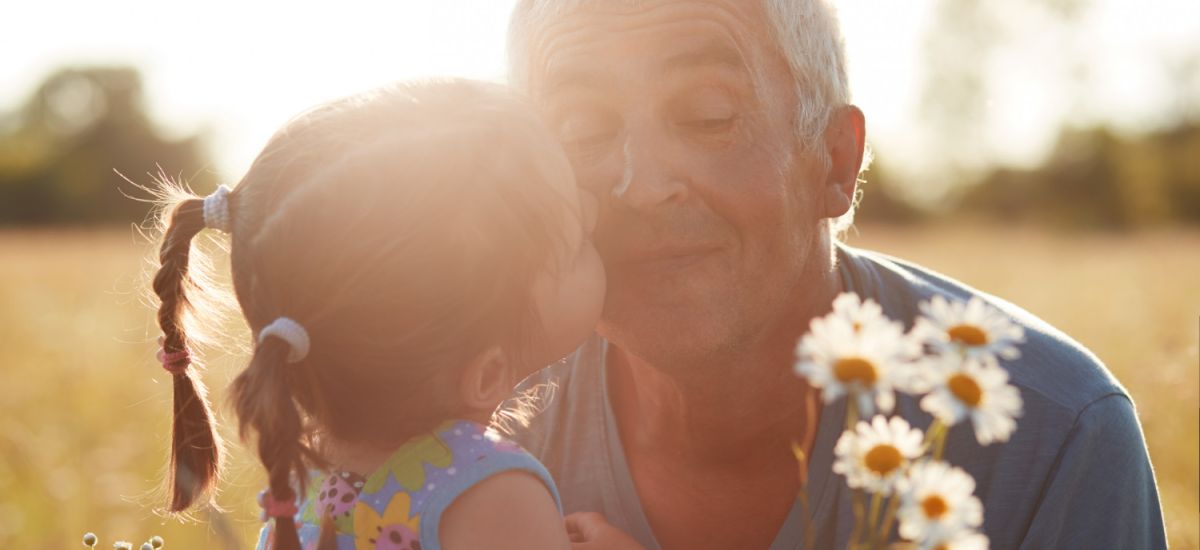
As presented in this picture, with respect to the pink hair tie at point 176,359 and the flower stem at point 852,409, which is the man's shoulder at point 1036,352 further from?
the pink hair tie at point 176,359

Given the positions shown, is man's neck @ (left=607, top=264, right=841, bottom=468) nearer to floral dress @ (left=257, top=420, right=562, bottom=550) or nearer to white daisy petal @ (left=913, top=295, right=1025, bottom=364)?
floral dress @ (left=257, top=420, right=562, bottom=550)

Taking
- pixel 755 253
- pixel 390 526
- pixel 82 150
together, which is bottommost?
pixel 82 150

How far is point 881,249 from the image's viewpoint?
18094 millimetres

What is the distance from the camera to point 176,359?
216 centimetres

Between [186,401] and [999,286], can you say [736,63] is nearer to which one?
[186,401]

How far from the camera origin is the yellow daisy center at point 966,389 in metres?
1.33

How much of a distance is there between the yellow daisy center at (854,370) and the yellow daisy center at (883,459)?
134 mm

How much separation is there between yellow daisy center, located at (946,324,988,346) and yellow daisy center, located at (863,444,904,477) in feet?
0.51

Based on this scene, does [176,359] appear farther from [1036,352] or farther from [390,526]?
[1036,352]

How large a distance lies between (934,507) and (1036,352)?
1458 mm

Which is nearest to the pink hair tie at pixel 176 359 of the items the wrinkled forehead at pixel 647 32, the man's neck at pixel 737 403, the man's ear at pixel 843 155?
the wrinkled forehead at pixel 647 32

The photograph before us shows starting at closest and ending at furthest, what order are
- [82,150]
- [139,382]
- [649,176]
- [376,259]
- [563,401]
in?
1. [376,259]
2. [649,176]
3. [563,401]
4. [139,382]
5. [82,150]

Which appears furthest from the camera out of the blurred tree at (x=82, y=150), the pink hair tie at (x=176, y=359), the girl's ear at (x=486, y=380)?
the blurred tree at (x=82, y=150)

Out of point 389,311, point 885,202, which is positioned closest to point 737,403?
point 389,311
